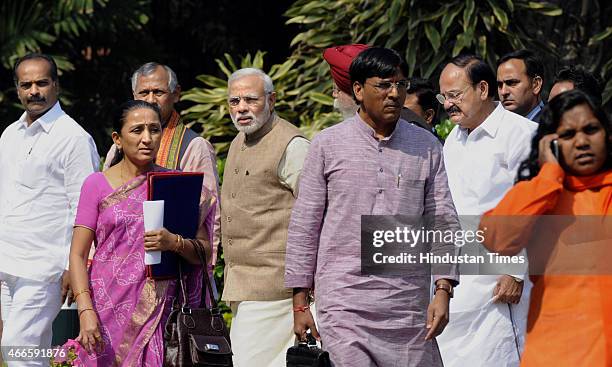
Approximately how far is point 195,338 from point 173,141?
1.80 meters

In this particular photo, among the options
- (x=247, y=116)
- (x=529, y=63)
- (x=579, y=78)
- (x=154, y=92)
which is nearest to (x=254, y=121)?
(x=247, y=116)

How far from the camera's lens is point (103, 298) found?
648 cm

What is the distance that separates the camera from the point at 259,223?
23.4 ft

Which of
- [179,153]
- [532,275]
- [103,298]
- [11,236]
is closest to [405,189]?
[532,275]

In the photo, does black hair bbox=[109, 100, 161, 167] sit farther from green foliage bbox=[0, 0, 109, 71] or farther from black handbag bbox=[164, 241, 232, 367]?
green foliage bbox=[0, 0, 109, 71]

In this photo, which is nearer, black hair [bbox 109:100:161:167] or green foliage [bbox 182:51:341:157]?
black hair [bbox 109:100:161:167]

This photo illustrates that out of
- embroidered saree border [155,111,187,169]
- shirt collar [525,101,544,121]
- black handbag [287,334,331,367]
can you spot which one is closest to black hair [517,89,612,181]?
black handbag [287,334,331,367]

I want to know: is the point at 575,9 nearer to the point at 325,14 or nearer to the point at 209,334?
the point at 325,14

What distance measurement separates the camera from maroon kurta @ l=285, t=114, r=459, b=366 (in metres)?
5.89

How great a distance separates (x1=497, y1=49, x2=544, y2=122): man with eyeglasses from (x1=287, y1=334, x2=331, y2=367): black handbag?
256 centimetres

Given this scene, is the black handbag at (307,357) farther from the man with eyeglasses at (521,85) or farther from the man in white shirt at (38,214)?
the man with eyeglasses at (521,85)

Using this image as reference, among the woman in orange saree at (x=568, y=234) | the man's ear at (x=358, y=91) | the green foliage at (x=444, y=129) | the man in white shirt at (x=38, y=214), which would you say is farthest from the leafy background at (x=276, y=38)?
the woman in orange saree at (x=568, y=234)

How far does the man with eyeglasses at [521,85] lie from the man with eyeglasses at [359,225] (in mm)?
1863

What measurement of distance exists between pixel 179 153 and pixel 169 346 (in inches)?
65.4
